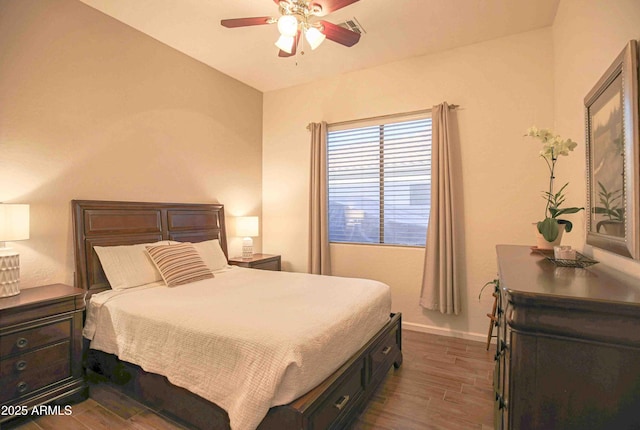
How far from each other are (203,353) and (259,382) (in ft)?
1.38

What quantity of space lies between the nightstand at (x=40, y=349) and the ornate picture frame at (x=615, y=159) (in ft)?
10.1

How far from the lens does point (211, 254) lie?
339 centimetres

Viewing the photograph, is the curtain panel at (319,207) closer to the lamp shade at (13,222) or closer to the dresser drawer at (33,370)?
the dresser drawer at (33,370)

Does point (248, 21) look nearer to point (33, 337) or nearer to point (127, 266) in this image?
point (127, 266)

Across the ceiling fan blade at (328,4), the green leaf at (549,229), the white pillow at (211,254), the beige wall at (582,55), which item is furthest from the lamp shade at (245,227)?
the beige wall at (582,55)

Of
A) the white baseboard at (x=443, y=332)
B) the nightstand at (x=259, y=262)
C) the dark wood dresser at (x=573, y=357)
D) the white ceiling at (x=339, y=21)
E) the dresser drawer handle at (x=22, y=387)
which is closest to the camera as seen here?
the dark wood dresser at (x=573, y=357)

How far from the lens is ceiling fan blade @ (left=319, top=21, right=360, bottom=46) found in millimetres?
2322

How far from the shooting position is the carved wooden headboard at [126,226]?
2.61 metres

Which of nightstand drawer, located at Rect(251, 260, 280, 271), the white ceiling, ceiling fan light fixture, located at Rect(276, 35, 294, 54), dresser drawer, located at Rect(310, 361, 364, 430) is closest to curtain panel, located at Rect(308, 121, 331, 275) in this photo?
nightstand drawer, located at Rect(251, 260, 280, 271)

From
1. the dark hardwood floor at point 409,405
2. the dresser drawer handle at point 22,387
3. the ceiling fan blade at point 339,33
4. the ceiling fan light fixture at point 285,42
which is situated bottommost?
the dark hardwood floor at point 409,405

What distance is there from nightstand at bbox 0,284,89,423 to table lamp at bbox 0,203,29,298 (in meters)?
0.08

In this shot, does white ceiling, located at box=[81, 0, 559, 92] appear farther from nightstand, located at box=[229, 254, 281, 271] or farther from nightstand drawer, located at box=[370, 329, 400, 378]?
nightstand drawer, located at box=[370, 329, 400, 378]

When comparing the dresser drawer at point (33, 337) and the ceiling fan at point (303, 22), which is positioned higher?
the ceiling fan at point (303, 22)

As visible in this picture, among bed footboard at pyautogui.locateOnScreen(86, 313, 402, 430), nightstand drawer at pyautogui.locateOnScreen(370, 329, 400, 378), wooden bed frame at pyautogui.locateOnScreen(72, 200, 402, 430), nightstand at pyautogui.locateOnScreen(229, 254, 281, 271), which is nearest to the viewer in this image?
bed footboard at pyautogui.locateOnScreen(86, 313, 402, 430)
